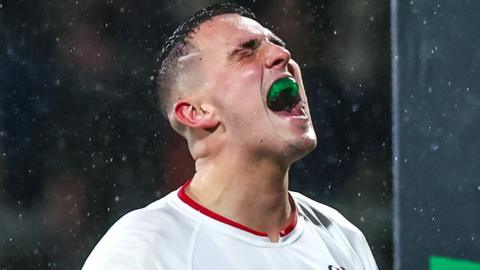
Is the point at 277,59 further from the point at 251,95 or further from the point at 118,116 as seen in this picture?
the point at 118,116

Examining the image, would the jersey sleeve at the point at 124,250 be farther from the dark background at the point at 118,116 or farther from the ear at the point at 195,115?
the dark background at the point at 118,116

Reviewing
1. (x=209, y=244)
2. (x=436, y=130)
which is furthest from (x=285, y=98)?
(x=436, y=130)

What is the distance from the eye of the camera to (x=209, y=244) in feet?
4.04

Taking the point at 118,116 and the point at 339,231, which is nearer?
the point at 339,231

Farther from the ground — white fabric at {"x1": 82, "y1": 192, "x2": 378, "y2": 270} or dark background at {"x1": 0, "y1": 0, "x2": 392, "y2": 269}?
white fabric at {"x1": 82, "y1": 192, "x2": 378, "y2": 270}

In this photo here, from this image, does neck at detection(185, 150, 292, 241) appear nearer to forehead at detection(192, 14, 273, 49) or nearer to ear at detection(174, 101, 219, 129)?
ear at detection(174, 101, 219, 129)

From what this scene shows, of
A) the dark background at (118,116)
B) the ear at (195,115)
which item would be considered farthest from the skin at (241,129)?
the dark background at (118,116)

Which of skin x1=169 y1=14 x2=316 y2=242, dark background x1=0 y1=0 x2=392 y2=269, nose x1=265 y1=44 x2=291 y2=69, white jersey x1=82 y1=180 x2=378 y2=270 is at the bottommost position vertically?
dark background x1=0 y1=0 x2=392 y2=269

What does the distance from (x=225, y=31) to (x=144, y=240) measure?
0.35 m

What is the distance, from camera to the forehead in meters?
1.33

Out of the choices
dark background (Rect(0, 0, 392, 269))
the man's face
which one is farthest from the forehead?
dark background (Rect(0, 0, 392, 269))

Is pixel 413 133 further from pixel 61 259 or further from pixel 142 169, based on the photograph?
pixel 61 259

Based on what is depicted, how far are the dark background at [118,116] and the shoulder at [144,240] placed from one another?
0.90 meters

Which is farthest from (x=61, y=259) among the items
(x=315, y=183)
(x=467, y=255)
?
(x=467, y=255)
